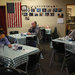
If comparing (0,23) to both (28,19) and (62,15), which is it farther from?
(62,15)

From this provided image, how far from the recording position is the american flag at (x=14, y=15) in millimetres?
7406

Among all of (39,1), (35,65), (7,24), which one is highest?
(39,1)

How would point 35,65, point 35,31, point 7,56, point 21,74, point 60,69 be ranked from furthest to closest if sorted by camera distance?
point 35,31, point 60,69, point 35,65, point 7,56, point 21,74

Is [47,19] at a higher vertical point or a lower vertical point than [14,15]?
lower

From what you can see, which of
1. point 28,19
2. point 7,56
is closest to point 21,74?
point 7,56

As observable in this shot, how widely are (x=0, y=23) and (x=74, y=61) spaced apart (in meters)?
6.33

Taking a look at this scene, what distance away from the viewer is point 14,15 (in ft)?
24.6

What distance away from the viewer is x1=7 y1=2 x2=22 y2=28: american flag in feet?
24.3

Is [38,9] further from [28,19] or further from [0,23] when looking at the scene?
[0,23]

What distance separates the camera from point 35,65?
8.43 ft

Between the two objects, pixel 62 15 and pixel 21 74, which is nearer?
pixel 21 74

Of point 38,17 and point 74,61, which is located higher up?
point 38,17

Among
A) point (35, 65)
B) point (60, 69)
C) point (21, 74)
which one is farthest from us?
point (60, 69)

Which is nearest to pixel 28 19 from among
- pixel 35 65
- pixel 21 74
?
pixel 35 65
